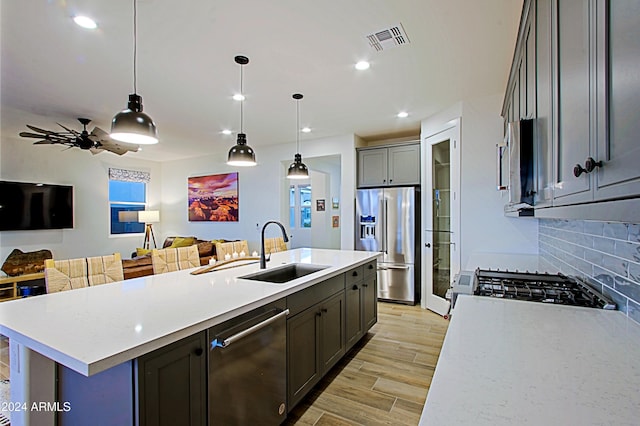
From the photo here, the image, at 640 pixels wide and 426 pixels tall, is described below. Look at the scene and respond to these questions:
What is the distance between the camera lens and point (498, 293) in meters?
1.67

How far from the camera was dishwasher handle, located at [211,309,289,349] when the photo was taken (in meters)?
1.38

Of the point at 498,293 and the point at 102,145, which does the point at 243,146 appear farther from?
the point at 102,145

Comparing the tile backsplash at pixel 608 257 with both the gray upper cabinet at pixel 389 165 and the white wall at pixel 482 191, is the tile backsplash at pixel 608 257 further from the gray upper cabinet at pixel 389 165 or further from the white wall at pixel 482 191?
the gray upper cabinet at pixel 389 165

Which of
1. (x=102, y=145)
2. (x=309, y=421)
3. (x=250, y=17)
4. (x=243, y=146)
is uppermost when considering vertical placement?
(x=250, y=17)

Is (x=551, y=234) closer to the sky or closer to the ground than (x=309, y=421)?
closer to the sky

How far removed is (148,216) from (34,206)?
191cm

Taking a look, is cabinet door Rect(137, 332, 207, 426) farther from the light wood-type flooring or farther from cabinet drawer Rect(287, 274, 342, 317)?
the light wood-type flooring

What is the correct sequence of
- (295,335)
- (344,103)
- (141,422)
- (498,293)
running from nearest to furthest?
(141,422)
(498,293)
(295,335)
(344,103)

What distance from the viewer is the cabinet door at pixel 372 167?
500 centimetres

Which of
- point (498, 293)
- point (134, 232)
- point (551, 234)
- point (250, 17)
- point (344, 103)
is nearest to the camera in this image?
point (498, 293)

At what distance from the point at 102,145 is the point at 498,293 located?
4.90 m

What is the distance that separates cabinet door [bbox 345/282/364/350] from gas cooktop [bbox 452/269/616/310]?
1.04 metres

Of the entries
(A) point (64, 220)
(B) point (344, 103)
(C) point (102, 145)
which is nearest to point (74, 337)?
(B) point (344, 103)

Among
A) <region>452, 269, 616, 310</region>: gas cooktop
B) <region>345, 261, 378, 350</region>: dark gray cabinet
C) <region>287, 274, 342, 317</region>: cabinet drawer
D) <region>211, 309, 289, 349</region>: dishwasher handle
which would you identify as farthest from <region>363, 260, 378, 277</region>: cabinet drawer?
<region>211, 309, 289, 349</region>: dishwasher handle
